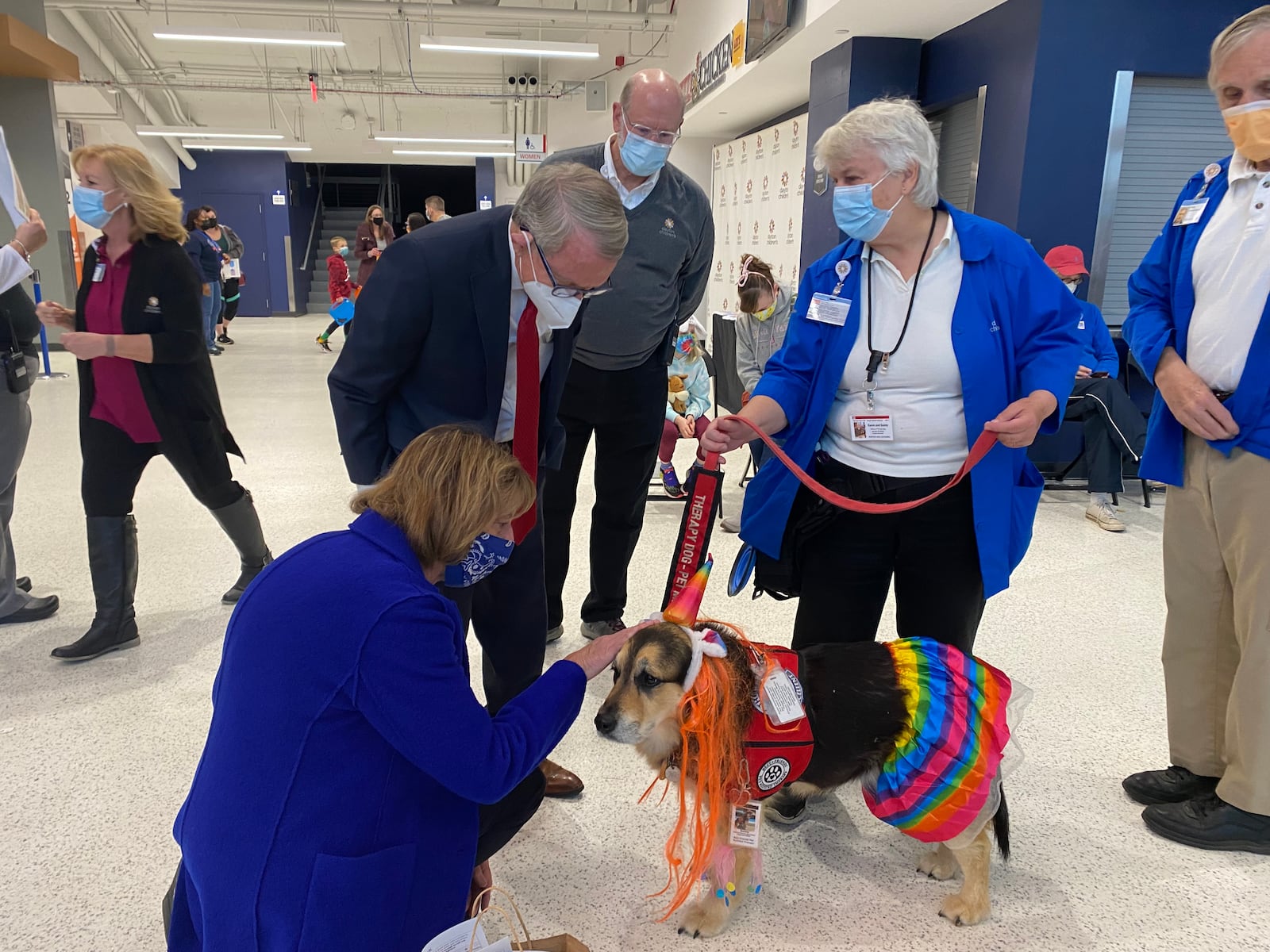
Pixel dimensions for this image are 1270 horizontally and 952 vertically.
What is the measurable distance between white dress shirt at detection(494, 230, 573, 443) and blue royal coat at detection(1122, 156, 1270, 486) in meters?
1.43

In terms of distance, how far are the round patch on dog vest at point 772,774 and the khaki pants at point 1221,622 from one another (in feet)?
3.78

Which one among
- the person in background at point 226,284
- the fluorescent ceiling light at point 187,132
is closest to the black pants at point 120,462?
the person in background at point 226,284

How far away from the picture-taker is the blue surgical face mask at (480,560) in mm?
1446

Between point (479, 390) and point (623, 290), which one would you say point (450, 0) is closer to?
point (623, 290)

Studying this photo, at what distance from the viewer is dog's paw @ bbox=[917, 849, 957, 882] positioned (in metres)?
1.95

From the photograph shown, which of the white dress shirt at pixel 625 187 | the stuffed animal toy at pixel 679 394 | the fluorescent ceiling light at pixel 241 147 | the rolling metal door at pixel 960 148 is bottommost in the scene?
the stuffed animal toy at pixel 679 394

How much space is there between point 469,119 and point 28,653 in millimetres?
17498

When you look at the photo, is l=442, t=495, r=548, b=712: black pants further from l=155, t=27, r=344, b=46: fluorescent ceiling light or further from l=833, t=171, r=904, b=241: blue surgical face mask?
l=155, t=27, r=344, b=46: fluorescent ceiling light

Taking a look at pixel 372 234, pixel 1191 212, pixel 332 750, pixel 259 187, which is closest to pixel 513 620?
pixel 332 750

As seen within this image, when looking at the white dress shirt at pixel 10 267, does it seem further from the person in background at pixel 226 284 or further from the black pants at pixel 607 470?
the person in background at pixel 226 284

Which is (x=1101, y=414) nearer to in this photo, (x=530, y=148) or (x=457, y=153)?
(x=530, y=148)

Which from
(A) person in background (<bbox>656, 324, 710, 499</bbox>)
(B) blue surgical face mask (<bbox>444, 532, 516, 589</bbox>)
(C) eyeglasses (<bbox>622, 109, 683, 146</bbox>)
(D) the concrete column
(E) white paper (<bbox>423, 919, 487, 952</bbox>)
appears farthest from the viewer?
(D) the concrete column

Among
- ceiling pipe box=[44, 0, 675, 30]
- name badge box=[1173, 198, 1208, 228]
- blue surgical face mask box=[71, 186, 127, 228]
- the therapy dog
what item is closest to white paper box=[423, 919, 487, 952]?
the therapy dog

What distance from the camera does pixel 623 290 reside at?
2.62 m
